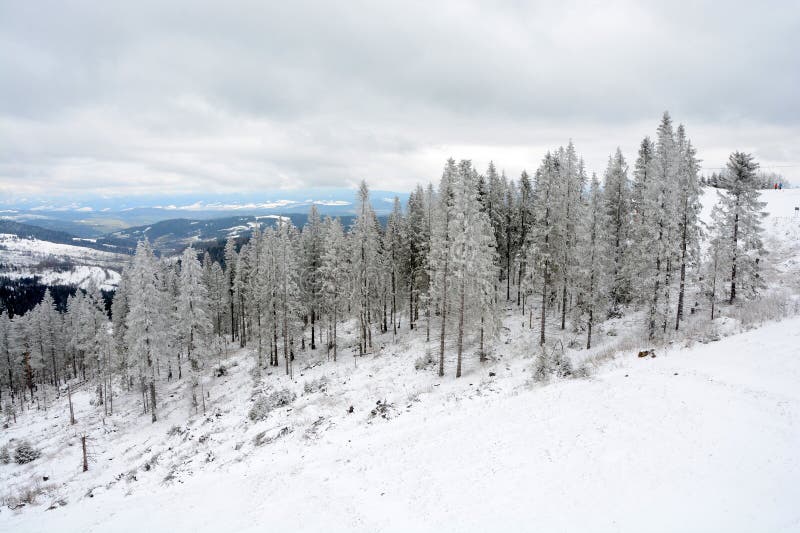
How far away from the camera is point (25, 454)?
29906 mm

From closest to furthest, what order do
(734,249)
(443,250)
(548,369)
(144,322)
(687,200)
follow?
(548,369) < (687,200) < (443,250) < (734,249) < (144,322)

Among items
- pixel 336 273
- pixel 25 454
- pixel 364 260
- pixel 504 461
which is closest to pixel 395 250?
pixel 364 260

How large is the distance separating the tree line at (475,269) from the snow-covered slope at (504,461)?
8415mm

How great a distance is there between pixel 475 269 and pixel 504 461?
13.8 metres

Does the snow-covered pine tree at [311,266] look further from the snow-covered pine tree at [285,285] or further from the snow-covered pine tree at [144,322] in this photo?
the snow-covered pine tree at [144,322]

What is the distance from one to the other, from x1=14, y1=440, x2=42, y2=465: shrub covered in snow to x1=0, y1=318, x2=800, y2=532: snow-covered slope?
760 cm

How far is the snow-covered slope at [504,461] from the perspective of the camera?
9562 mm

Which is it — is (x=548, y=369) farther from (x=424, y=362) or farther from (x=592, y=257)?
(x=592, y=257)

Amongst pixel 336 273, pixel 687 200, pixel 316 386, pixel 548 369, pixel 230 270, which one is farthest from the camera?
pixel 230 270

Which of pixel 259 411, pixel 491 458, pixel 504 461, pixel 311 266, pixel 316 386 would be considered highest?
pixel 311 266

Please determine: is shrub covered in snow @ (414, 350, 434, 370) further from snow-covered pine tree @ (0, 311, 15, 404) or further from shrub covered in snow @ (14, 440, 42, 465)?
snow-covered pine tree @ (0, 311, 15, 404)

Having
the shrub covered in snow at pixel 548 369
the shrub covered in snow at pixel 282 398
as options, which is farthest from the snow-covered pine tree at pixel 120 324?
the shrub covered in snow at pixel 548 369

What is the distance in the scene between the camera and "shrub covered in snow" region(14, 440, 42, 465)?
29.5m

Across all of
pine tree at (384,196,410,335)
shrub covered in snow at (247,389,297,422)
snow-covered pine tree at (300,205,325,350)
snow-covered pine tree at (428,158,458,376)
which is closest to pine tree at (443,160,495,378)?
snow-covered pine tree at (428,158,458,376)
